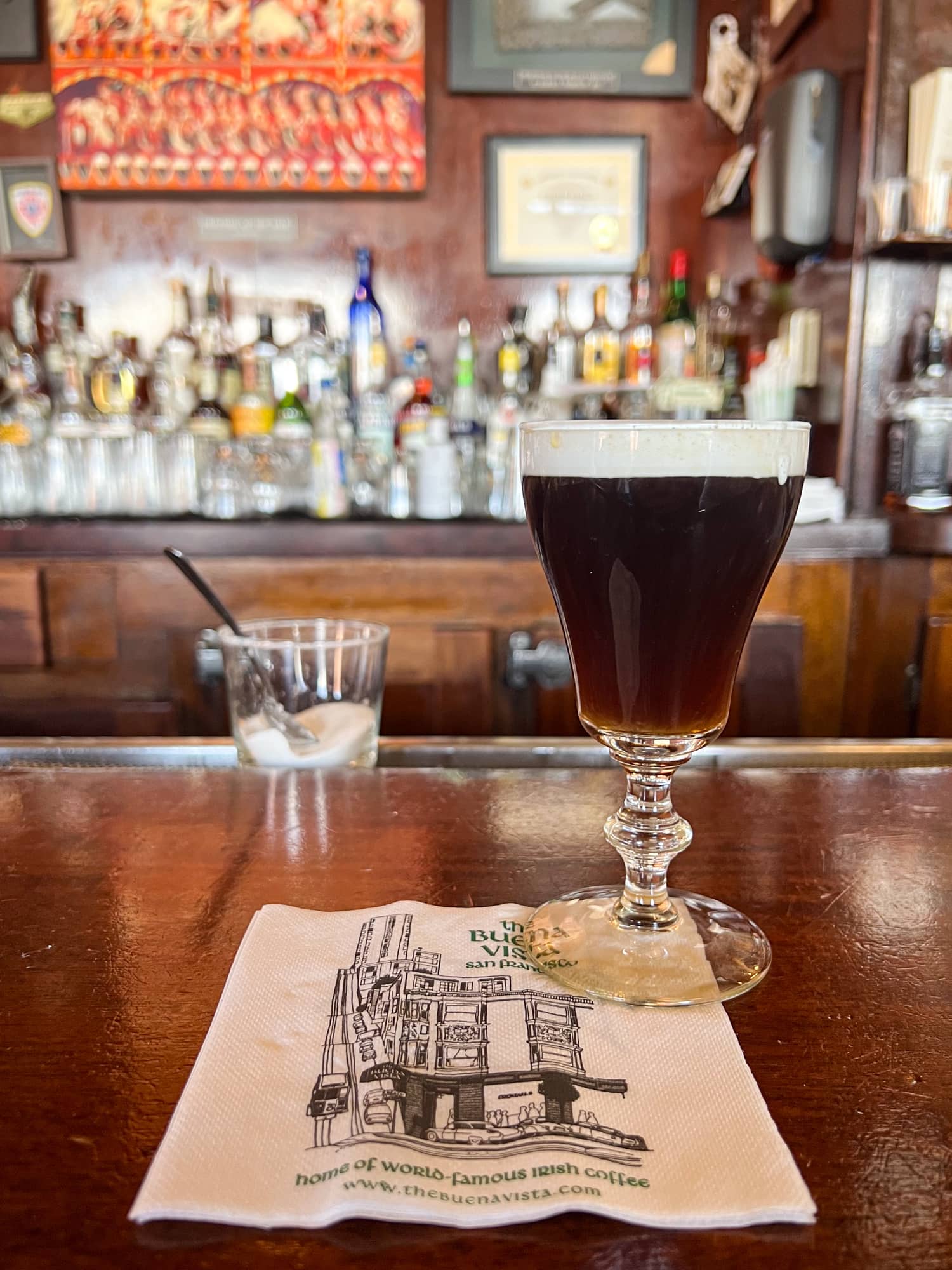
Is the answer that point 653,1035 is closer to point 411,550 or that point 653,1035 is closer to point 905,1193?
point 905,1193

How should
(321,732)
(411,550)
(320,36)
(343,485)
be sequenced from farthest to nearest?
(320,36)
(343,485)
(411,550)
(321,732)

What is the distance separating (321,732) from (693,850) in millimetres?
314

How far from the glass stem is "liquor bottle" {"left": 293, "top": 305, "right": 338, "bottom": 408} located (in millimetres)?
2207

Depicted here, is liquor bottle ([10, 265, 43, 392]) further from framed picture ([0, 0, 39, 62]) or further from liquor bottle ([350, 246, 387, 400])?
liquor bottle ([350, 246, 387, 400])

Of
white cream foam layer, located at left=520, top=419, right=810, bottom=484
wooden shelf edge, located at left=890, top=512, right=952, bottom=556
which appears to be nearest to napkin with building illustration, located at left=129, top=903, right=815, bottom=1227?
white cream foam layer, located at left=520, top=419, right=810, bottom=484

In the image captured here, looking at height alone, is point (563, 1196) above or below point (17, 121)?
below

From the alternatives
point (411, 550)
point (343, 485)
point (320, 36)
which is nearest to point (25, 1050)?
point (411, 550)

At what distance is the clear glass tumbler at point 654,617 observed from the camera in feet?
1.35

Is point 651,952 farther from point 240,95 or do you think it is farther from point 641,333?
point 240,95

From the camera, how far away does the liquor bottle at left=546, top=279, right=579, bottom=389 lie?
2.51 meters

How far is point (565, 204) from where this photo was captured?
101 inches

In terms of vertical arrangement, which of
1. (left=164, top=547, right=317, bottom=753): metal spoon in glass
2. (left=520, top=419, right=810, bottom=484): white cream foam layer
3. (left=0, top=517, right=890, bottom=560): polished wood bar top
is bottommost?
(left=0, top=517, right=890, bottom=560): polished wood bar top

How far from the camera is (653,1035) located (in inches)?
14.0

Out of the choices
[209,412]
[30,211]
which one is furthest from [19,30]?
[209,412]
